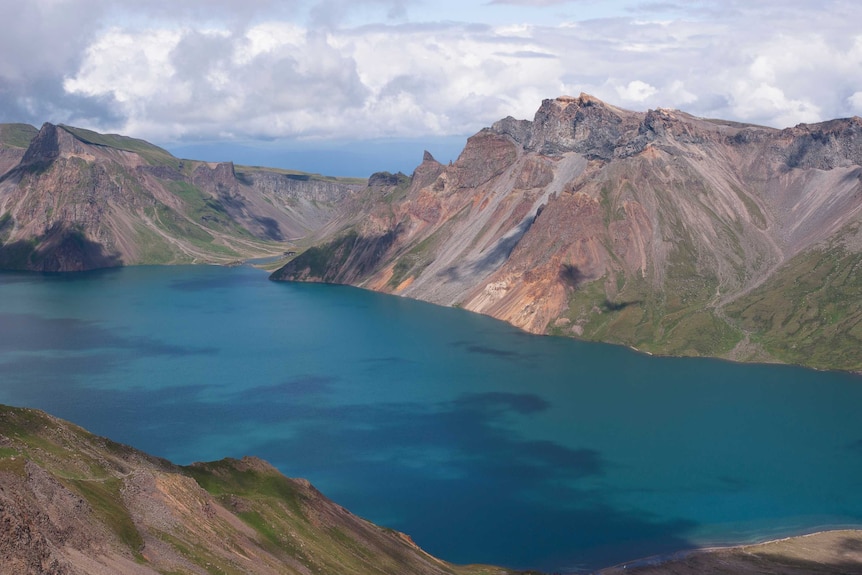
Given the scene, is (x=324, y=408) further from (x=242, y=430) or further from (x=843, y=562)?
(x=843, y=562)

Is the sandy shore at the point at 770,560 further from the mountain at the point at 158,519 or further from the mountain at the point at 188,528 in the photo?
the mountain at the point at 158,519

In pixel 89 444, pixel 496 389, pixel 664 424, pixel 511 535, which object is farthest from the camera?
pixel 496 389

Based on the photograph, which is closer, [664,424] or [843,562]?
[843,562]

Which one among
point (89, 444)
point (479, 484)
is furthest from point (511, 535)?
point (89, 444)

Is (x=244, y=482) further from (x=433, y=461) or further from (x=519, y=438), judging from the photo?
(x=519, y=438)

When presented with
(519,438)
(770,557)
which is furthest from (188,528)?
(519,438)
